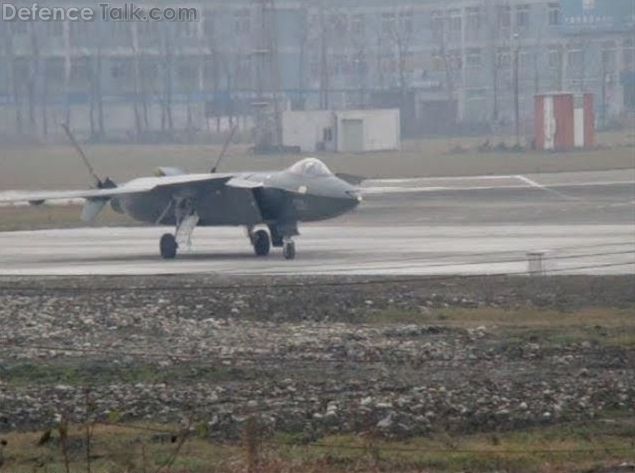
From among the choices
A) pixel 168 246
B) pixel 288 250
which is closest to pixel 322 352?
pixel 288 250

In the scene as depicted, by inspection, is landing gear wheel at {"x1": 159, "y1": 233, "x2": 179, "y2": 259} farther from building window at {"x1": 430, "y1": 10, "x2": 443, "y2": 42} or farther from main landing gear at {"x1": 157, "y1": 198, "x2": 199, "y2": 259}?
building window at {"x1": 430, "y1": 10, "x2": 443, "y2": 42}

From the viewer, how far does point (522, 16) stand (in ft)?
379

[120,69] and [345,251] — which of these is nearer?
[345,251]

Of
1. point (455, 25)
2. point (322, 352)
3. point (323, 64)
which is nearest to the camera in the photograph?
point (322, 352)

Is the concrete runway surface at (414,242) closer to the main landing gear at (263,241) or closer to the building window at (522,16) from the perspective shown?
the main landing gear at (263,241)

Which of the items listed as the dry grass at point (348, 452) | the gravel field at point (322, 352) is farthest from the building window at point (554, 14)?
the dry grass at point (348, 452)

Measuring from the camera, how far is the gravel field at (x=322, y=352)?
1504cm

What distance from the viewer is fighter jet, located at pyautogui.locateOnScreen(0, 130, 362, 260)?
31.8 metres

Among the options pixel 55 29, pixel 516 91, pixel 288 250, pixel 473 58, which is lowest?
pixel 516 91

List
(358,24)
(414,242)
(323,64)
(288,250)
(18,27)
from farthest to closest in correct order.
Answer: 1. (358,24)
2. (323,64)
3. (18,27)
4. (414,242)
5. (288,250)

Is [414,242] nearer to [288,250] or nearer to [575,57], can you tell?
[288,250]

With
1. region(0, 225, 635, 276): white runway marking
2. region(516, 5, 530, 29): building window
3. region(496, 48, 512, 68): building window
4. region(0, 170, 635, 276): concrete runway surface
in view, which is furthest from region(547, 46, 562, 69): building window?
region(0, 225, 635, 276): white runway marking

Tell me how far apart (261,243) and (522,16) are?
85.6 m

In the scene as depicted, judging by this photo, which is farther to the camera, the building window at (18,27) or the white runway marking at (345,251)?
the building window at (18,27)
